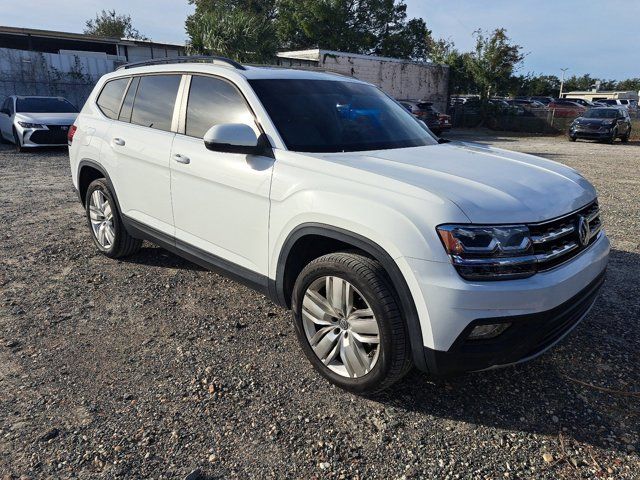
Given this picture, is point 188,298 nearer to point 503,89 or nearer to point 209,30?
point 209,30

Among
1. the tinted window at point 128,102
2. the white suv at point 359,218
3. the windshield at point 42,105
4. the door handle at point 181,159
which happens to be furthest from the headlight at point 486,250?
the windshield at point 42,105

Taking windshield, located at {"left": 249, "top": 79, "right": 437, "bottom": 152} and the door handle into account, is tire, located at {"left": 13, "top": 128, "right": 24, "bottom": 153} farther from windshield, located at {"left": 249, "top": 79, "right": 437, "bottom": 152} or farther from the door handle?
windshield, located at {"left": 249, "top": 79, "right": 437, "bottom": 152}

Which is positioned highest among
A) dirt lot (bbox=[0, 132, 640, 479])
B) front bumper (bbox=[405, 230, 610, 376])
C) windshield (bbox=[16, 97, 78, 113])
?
windshield (bbox=[16, 97, 78, 113])

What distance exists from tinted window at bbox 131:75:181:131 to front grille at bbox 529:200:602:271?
9.23ft

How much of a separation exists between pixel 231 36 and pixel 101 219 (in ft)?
50.3

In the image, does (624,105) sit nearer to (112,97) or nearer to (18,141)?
(18,141)

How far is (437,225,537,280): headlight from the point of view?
2281mm

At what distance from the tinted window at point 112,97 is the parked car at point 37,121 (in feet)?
30.2

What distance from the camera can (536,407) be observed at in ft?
9.01

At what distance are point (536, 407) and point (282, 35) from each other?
43052 millimetres

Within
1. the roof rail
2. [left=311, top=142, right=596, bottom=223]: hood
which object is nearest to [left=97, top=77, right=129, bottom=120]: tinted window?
the roof rail

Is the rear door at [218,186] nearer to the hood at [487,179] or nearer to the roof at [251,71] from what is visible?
the roof at [251,71]

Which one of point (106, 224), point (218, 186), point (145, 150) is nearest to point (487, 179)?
point (218, 186)

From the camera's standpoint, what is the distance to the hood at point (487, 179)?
239 centimetres
